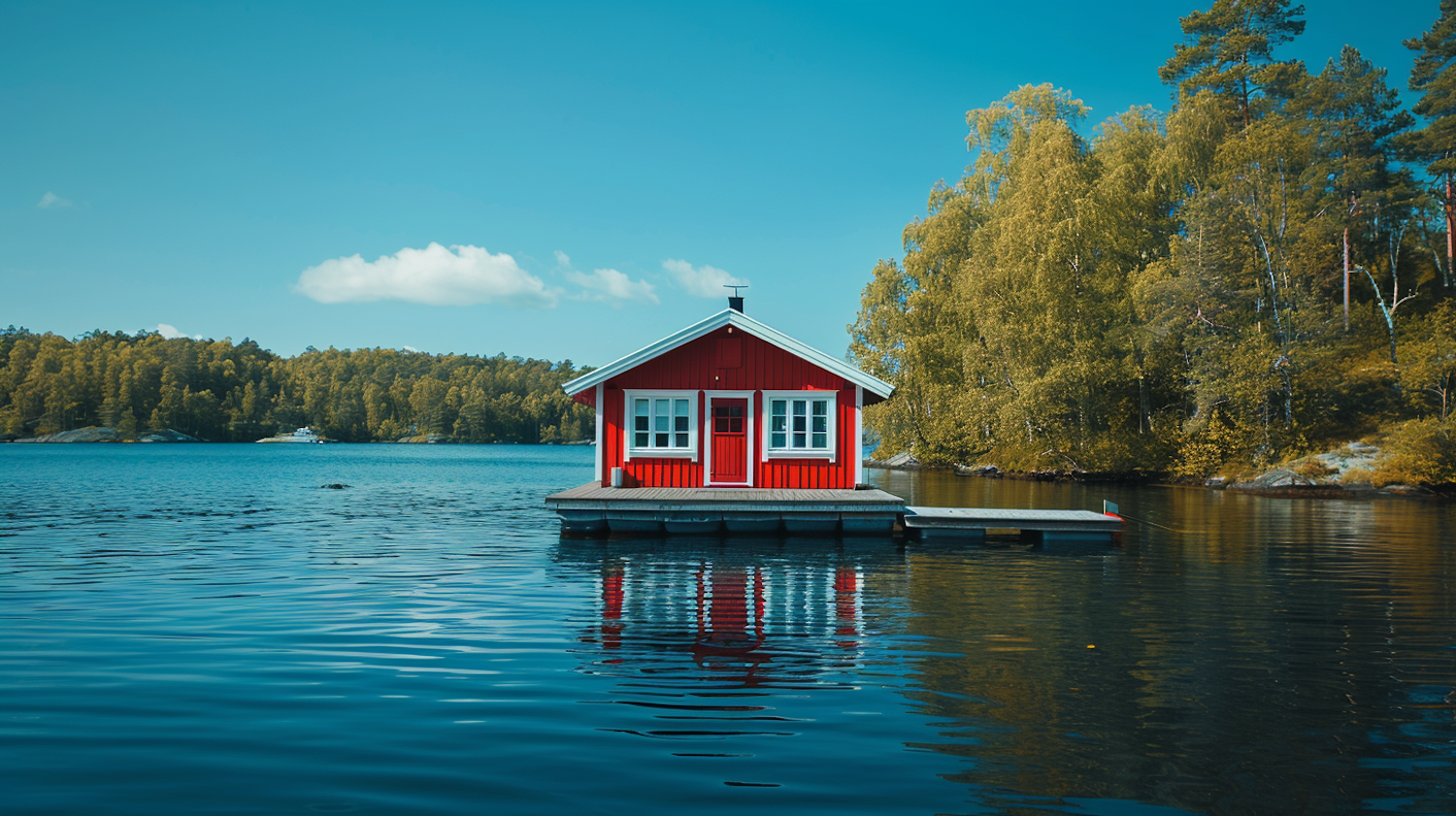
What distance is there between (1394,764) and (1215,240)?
36.0 meters

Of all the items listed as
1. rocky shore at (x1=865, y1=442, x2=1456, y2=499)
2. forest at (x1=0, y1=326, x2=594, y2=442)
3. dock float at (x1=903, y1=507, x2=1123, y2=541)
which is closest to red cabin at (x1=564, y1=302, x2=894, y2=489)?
dock float at (x1=903, y1=507, x2=1123, y2=541)

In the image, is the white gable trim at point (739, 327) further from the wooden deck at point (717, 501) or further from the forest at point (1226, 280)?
the forest at point (1226, 280)

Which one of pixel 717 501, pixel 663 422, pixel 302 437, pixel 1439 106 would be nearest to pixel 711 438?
pixel 663 422

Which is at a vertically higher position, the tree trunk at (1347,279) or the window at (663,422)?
the tree trunk at (1347,279)

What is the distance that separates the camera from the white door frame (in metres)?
22.2

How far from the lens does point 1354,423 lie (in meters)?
37.8

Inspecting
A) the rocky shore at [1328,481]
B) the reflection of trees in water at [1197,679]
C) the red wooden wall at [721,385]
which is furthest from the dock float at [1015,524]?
the rocky shore at [1328,481]

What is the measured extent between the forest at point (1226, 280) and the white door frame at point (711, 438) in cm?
2108

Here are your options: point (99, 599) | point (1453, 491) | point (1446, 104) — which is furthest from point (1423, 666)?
point (1446, 104)

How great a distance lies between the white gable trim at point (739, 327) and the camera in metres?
21.7

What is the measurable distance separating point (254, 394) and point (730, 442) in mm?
A: 159057

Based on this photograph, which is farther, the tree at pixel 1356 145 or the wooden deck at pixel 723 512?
the tree at pixel 1356 145

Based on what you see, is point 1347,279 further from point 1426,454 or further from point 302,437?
point 302,437

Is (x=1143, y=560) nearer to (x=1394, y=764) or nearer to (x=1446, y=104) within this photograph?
(x=1394, y=764)
